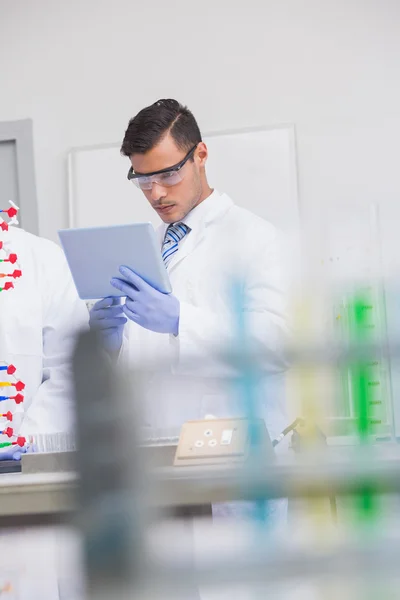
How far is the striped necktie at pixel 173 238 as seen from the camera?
2.48 m

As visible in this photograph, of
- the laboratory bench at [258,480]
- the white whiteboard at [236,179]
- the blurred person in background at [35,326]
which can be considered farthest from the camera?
the white whiteboard at [236,179]

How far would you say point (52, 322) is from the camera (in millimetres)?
2336

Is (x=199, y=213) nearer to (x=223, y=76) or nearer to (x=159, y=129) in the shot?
(x=159, y=129)

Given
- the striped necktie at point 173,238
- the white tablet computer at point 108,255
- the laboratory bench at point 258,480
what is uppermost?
the striped necktie at point 173,238

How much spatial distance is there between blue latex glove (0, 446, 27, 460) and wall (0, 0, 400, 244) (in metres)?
2.19

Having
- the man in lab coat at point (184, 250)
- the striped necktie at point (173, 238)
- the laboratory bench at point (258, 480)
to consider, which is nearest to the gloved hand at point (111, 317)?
the man in lab coat at point (184, 250)

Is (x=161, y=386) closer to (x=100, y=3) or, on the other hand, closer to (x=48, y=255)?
(x=48, y=255)

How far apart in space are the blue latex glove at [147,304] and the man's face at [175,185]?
338 mm

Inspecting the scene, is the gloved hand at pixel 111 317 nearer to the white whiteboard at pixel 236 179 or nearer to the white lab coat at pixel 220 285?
the white lab coat at pixel 220 285

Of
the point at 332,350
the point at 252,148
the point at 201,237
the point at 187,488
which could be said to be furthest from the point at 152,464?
the point at 252,148

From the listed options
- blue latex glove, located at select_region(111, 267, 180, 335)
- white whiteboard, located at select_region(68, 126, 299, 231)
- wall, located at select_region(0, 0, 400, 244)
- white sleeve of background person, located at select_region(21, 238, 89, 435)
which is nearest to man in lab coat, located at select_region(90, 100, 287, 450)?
blue latex glove, located at select_region(111, 267, 180, 335)

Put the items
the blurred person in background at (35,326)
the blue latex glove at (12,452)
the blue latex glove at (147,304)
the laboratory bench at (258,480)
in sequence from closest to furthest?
the laboratory bench at (258,480)
the blue latex glove at (12,452)
the blue latex glove at (147,304)
the blurred person in background at (35,326)

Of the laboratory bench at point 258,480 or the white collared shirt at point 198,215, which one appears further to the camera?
the white collared shirt at point 198,215

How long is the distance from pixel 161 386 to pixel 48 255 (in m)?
1.96
